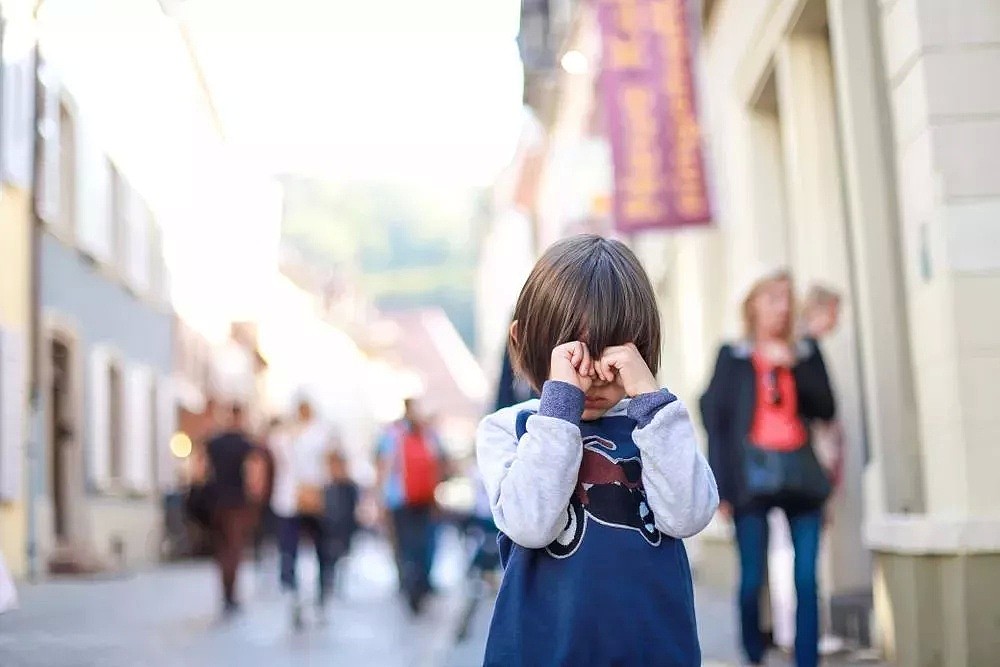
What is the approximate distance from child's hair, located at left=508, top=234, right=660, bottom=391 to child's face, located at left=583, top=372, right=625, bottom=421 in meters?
0.06

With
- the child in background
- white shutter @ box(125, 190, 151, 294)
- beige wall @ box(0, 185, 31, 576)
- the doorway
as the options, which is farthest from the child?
white shutter @ box(125, 190, 151, 294)

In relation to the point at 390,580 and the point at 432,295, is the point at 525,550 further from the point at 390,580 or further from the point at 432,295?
the point at 432,295

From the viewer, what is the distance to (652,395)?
106 inches

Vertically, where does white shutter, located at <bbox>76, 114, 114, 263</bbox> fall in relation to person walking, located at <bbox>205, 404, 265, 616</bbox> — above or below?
above

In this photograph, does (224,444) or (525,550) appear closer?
(525,550)

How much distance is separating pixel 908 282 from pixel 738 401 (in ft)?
2.99

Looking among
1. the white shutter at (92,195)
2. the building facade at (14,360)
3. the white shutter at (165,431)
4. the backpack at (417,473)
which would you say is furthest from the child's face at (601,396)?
the white shutter at (165,431)

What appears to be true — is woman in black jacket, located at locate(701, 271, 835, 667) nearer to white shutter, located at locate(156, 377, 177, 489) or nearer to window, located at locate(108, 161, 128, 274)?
window, located at locate(108, 161, 128, 274)

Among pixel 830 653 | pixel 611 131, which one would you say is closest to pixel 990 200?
pixel 830 653

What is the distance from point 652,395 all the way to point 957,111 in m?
3.62

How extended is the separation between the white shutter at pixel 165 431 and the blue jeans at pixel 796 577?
803 inches

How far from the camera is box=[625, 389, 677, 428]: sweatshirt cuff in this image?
2693 millimetres

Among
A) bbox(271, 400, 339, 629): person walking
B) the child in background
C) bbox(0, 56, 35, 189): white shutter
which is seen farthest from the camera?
the child in background

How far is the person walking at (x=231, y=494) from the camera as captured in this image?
1283cm
